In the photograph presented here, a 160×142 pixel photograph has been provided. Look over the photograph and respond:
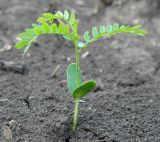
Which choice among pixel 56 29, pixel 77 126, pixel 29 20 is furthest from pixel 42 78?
pixel 29 20

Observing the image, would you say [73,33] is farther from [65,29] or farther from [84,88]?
[84,88]

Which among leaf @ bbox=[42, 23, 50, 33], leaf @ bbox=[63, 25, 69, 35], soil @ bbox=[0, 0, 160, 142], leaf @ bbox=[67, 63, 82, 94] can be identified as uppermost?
leaf @ bbox=[42, 23, 50, 33]

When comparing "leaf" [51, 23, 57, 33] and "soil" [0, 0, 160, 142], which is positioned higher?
"leaf" [51, 23, 57, 33]

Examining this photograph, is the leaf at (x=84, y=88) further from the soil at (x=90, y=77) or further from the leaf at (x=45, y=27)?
the leaf at (x=45, y=27)

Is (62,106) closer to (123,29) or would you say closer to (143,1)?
(123,29)

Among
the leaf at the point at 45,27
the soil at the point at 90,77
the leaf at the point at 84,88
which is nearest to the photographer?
the leaf at the point at 45,27

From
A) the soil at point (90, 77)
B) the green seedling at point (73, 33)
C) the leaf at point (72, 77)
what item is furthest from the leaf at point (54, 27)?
the soil at point (90, 77)

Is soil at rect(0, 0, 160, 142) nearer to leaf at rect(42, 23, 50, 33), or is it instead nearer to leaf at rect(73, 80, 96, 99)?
leaf at rect(73, 80, 96, 99)

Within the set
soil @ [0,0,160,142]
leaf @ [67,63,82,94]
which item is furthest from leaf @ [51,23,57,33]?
soil @ [0,0,160,142]
